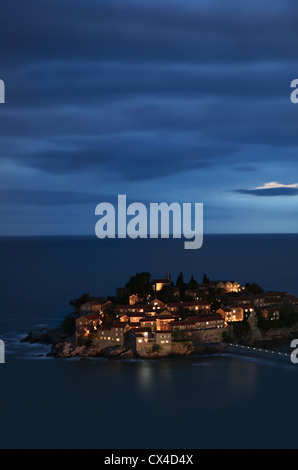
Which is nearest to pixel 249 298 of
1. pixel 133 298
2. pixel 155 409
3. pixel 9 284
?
pixel 133 298

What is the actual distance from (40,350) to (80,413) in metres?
7.21

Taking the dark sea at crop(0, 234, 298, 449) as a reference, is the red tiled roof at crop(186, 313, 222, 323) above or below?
above

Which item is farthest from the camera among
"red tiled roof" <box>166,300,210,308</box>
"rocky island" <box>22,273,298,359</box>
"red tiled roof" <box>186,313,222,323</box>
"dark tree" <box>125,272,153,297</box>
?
"dark tree" <box>125,272,153,297</box>

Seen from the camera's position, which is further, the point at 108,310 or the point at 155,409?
the point at 108,310

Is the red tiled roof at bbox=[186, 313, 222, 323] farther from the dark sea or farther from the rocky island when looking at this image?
the dark sea

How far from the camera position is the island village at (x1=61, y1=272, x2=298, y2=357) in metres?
23.8

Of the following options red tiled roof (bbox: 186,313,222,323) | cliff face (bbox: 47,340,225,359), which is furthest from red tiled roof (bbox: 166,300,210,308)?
cliff face (bbox: 47,340,225,359)

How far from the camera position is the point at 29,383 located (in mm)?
20719

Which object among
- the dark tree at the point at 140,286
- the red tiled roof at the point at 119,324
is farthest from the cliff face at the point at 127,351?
the dark tree at the point at 140,286

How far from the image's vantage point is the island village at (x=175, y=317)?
78.2 feet

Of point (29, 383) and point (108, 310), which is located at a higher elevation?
point (108, 310)

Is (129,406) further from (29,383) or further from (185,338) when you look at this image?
(185,338)
